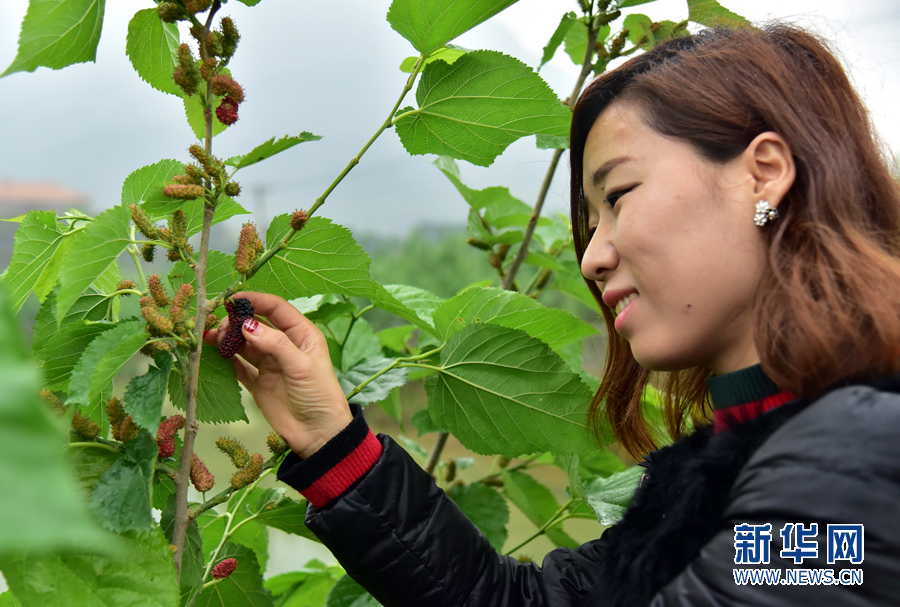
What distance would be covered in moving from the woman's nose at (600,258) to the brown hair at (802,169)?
0.32ft

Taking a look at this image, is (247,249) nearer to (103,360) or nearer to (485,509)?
(103,360)

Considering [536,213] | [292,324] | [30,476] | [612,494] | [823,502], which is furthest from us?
[536,213]

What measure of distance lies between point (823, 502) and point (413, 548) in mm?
341

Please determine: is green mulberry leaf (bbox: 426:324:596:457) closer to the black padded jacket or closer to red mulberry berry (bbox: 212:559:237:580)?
the black padded jacket

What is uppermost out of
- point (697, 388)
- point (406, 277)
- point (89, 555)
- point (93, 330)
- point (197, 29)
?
point (197, 29)

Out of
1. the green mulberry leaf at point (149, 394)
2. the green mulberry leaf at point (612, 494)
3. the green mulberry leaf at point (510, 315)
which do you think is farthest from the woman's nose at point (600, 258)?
the green mulberry leaf at point (149, 394)

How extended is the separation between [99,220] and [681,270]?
0.39 metres

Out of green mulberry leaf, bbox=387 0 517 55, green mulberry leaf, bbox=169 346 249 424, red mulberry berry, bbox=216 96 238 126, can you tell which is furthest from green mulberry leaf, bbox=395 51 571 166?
green mulberry leaf, bbox=169 346 249 424

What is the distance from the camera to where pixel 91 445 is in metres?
0.41

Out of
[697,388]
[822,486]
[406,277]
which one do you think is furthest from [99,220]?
[406,277]

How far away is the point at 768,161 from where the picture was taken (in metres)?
0.51

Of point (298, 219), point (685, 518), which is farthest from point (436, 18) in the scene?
point (685, 518)

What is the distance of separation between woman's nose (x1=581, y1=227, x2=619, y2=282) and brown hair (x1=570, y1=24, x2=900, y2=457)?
0.32 feet

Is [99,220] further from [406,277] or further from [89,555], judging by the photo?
[406,277]
